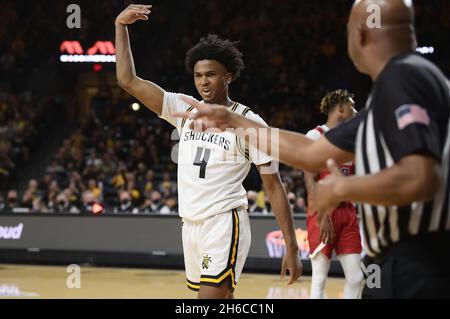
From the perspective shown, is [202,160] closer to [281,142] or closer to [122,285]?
[281,142]

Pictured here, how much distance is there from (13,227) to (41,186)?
3285 mm

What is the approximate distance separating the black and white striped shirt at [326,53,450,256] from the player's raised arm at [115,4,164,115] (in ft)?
8.68

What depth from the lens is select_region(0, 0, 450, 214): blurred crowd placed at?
51.3 feet

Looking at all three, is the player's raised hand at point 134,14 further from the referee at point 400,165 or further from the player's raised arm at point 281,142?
the referee at point 400,165

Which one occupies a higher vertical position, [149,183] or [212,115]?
[212,115]

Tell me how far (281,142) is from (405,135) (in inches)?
31.6

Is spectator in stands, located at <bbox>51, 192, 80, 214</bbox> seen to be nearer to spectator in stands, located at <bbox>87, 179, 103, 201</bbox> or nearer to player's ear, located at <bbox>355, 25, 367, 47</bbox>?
spectator in stands, located at <bbox>87, 179, 103, 201</bbox>

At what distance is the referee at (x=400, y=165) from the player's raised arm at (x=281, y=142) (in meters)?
0.24

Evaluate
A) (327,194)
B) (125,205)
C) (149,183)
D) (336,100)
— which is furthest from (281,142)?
(149,183)

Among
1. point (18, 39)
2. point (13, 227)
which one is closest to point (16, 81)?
point (18, 39)

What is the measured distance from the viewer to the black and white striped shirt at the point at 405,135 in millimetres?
2418

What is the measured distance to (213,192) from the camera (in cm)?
498

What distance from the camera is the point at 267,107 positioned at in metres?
18.3
